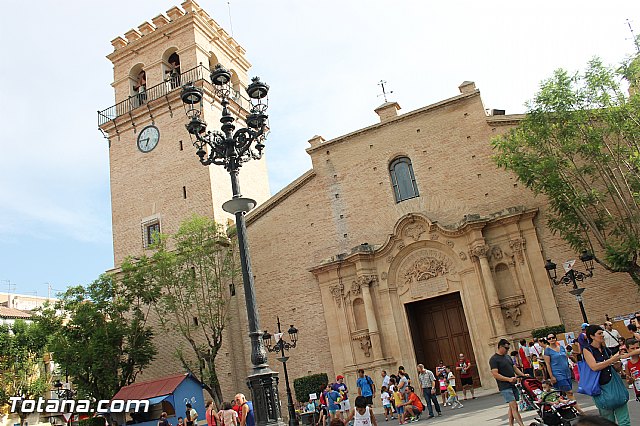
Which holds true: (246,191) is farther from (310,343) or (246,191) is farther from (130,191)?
(310,343)

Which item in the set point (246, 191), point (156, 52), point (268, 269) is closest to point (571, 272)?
point (268, 269)

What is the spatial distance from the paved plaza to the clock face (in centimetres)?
1762

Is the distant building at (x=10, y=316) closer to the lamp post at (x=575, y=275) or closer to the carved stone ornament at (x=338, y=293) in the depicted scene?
the carved stone ornament at (x=338, y=293)

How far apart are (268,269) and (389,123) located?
8.14 m

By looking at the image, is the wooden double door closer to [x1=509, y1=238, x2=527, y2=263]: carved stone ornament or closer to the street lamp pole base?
[x1=509, y1=238, x2=527, y2=263]: carved stone ornament

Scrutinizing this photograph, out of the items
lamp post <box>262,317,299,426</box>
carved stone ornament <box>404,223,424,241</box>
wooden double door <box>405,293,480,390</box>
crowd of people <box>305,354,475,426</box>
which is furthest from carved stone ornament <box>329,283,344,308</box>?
crowd of people <box>305,354,475,426</box>

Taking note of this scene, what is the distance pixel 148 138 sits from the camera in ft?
92.5

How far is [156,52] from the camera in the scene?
1164 inches

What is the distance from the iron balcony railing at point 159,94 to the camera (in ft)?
90.8

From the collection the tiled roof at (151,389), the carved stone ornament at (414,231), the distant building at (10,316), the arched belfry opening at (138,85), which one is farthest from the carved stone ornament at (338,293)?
the distant building at (10,316)

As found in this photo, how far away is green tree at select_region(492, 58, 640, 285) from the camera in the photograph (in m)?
16.8

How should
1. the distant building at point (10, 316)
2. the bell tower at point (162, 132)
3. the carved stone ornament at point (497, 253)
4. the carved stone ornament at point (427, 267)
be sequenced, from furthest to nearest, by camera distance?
the distant building at point (10, 316) → the bell tower at point (162, 132) → the carved stone ornament at point (427, 267) → the carved stone ornament at point (497, 253)

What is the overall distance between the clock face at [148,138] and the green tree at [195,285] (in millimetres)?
6060

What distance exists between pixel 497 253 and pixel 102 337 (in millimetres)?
15991
